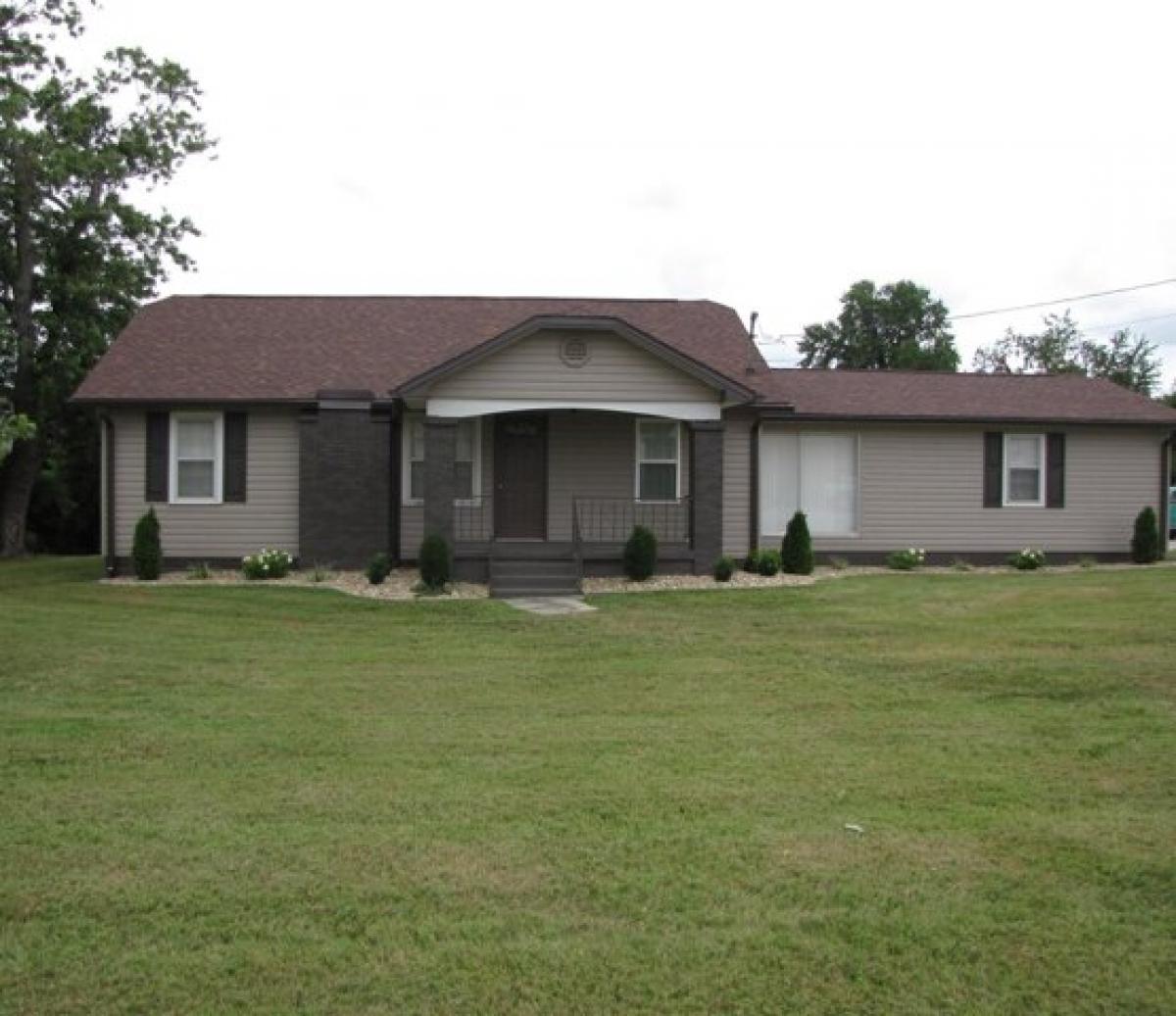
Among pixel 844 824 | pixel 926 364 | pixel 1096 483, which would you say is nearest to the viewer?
pixel 844 824

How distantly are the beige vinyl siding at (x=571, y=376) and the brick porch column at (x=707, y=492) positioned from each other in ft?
1.82

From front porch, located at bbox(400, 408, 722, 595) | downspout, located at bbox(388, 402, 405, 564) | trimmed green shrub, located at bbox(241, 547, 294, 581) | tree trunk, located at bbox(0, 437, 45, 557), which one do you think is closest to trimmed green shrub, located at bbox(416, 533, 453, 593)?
front porch, located at bbox(400, 408, 722, 595)

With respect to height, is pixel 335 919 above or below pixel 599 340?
below

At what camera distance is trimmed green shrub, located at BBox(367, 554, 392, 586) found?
50.5 ft

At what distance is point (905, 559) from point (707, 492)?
4.17m

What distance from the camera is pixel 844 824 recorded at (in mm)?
5090

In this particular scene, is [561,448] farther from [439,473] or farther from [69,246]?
[69,246]

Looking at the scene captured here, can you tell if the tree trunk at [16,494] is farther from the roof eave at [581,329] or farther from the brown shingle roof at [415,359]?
the roof eave at [581,329]


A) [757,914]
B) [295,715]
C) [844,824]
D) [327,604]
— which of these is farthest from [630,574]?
[757,914]

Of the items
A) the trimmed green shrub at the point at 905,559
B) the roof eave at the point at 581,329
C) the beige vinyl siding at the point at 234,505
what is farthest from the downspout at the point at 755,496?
the beige vinyl siding at the point at 234,505

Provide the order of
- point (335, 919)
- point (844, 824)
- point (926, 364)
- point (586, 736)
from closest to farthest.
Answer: point (335, 919)
point (844, 824)
point (586, 736)
point (926, 364)

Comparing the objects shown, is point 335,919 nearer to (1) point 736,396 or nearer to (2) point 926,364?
(1) point 736,396

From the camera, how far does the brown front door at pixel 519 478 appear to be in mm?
17562

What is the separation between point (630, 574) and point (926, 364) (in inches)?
1535
